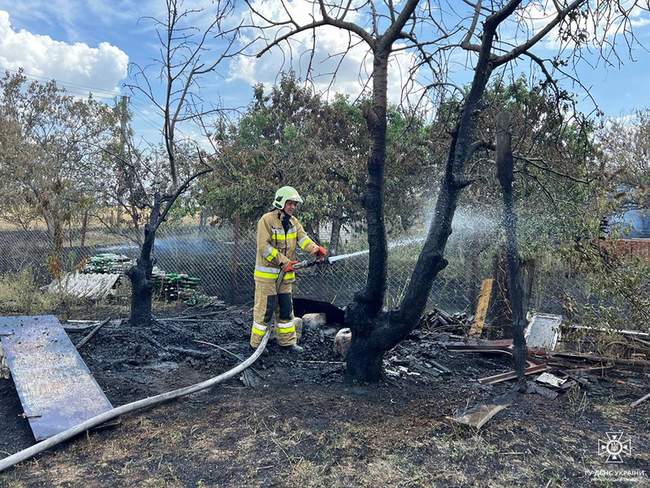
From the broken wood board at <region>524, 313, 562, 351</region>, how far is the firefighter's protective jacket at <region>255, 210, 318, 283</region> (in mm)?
2837

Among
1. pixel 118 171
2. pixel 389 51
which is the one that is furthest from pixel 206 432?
pixel 118 171

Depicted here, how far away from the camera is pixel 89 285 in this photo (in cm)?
966

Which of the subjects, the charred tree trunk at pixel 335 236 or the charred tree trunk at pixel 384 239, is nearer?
the charred tree trunk at pixel 384 239

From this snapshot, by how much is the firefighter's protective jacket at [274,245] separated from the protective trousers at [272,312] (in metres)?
0.12

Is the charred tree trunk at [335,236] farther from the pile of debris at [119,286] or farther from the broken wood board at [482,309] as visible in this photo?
the broken wood board at [482,309]

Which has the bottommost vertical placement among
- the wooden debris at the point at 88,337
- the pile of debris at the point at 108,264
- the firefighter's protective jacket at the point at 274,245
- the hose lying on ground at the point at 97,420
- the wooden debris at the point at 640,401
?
the hose lying on ground at the point at 97,420

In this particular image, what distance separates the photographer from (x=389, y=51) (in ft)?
14.5

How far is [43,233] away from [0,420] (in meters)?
9.32

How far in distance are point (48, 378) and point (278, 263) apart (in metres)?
2.53

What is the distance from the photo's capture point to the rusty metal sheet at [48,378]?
12.3ft

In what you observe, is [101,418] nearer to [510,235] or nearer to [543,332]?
[510,235]

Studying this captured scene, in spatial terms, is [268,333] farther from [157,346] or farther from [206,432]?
[206,432]

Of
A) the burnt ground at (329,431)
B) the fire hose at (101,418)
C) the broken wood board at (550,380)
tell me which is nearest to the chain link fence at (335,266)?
the broken wood board at (550,380)

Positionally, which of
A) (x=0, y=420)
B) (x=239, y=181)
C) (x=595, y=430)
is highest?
(x=239, y=181)
